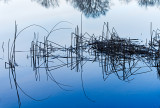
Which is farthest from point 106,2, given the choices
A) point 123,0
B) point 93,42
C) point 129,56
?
point 129,56

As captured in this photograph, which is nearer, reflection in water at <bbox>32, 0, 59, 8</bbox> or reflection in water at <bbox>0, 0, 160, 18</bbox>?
reflection in water at <bbox>0, 0, 160, 18</bbox>

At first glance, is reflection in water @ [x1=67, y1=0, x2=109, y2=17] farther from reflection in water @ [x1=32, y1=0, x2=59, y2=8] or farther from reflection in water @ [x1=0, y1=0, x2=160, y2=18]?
reflection in water @ [x1=32, y1=0, x2=59, y2=8]

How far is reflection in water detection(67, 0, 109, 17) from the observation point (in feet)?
15.0

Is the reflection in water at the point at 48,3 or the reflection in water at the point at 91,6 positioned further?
the reflection in water at the point at 48,3

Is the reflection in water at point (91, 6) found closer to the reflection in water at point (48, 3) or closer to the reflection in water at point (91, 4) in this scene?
the reflection in water at point (91, 4)

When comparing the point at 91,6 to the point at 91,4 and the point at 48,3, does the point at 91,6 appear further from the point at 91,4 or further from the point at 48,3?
the point at 48,3

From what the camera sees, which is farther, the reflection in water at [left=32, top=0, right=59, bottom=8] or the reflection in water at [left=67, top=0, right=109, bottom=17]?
the reflection in water at [left=32, top=0, right=59, bottom=8]

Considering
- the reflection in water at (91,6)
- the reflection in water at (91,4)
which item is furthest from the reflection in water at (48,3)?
the reflection in water at (91,6)

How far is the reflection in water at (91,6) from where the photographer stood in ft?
15.0

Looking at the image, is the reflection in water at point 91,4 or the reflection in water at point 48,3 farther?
the reflection in water at point 48,3

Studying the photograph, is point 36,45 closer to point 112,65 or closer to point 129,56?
point 112,65

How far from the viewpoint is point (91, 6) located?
5.04 m

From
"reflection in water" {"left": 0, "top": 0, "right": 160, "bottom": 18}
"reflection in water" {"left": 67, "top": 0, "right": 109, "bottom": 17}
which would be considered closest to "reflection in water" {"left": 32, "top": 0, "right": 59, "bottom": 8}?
"reflection in water" {"left": 0, "top": 0, "right": 160, "bottom": 18}

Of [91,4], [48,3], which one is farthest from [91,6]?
[48,3]
